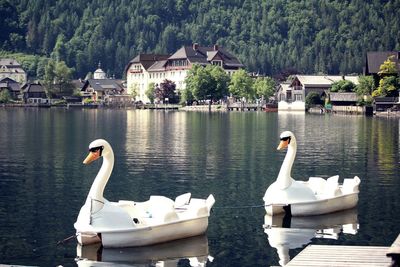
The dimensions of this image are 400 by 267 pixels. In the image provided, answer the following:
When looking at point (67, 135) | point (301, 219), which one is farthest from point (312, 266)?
point (67, 135)

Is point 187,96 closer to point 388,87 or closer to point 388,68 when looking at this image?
point 388,68

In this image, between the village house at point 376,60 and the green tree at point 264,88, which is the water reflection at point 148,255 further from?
the green tree at point 264,88

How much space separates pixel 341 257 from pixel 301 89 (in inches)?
5971

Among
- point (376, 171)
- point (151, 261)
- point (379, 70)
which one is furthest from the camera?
point (379, 70)

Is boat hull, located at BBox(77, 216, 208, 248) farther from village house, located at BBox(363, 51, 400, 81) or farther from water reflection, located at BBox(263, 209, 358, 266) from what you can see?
village house, located at BBox(363, 51, 400, 81)

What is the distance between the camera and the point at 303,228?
1252 inches

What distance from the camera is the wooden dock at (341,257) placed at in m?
21.7

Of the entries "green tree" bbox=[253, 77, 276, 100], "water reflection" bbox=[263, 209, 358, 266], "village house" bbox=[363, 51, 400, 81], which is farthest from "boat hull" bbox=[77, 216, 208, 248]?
"green tree" bbox=[253, 77, 276, 100]

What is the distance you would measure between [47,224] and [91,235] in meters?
4.80

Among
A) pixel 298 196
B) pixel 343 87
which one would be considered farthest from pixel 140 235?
pixel 343 87

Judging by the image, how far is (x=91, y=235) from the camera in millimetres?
27797

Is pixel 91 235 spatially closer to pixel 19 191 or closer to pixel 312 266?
pixel 312 266

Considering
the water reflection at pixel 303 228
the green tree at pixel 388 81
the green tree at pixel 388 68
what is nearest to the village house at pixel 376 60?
the green tree at pixel 388 68

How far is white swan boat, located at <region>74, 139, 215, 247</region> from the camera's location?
27.4m
